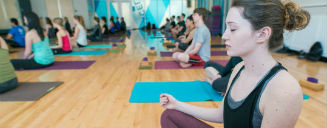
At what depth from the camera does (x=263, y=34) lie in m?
0.64

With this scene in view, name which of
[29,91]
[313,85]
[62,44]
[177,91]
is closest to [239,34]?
[177,91]

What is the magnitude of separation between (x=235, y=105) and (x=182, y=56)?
2.52 metres

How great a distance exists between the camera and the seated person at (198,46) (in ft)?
9.34

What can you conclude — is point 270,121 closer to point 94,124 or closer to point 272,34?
point 272,34

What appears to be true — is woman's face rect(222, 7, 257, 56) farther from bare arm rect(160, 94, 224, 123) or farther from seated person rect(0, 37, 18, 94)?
seated person rect(0, 37, 18, 94)

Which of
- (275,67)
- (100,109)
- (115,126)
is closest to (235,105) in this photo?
(275,67)

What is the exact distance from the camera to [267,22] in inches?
24.5

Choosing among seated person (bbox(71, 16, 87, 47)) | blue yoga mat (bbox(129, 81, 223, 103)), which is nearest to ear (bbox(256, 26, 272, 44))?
blue yoga mat (bbox(129, 81, 223, 103))

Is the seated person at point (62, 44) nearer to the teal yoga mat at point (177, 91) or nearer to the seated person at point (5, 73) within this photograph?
the seated person at point (5, 73)

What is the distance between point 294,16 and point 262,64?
7.8 inches

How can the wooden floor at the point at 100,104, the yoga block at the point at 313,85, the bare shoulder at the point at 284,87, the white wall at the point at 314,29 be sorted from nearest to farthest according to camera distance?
the bare shoulder at the point at 284,87
the wooden floor at the point at 100,104
the yoga block at the point at 313,85
the white wall at the point at 314,29

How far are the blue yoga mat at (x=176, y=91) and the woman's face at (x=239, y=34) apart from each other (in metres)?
1.35

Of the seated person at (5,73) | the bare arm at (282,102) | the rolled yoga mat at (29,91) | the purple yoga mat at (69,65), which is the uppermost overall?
the bare arm at (282,102)

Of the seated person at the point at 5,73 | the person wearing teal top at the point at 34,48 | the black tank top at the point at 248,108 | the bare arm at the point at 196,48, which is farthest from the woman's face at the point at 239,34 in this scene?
the person wearing teal top at the point at 34,48
